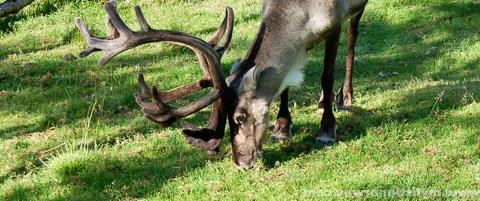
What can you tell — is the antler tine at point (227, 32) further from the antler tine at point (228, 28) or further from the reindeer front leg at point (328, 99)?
the reindeer front leg at point (328, 99)

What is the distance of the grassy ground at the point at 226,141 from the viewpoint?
5906 millimetres

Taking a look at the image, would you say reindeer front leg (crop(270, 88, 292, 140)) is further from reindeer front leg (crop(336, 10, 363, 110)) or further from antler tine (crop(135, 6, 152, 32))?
antler tine (crop(135, 6, 152, 32))

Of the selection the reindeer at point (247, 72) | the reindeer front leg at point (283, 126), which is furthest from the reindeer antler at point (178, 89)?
the reindeer front leg at point (283, 126)

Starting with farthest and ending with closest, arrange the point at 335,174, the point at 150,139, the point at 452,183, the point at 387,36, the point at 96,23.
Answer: the point at 96,23 → the point at 387,36 → the point at 150,139 → the point at 335,174 → the point at 452,183

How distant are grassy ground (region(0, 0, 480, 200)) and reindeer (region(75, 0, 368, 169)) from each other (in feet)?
1.06

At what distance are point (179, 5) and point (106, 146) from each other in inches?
273

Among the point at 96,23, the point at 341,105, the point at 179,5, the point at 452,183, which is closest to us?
the point at 452,183

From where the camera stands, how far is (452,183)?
5551 mm

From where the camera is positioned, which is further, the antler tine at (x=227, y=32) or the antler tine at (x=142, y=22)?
the antler tine at (x=227, y=32)

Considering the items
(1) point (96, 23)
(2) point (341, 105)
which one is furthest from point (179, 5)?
(2) point (341, 105)

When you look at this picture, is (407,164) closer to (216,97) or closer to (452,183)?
(452,183)

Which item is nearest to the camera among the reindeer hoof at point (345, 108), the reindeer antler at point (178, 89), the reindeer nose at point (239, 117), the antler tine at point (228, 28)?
the reindeer antler at point (178, 89)

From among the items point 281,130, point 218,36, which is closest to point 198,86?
point 218,36

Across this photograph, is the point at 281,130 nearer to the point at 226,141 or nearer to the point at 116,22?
the point at 226,141
